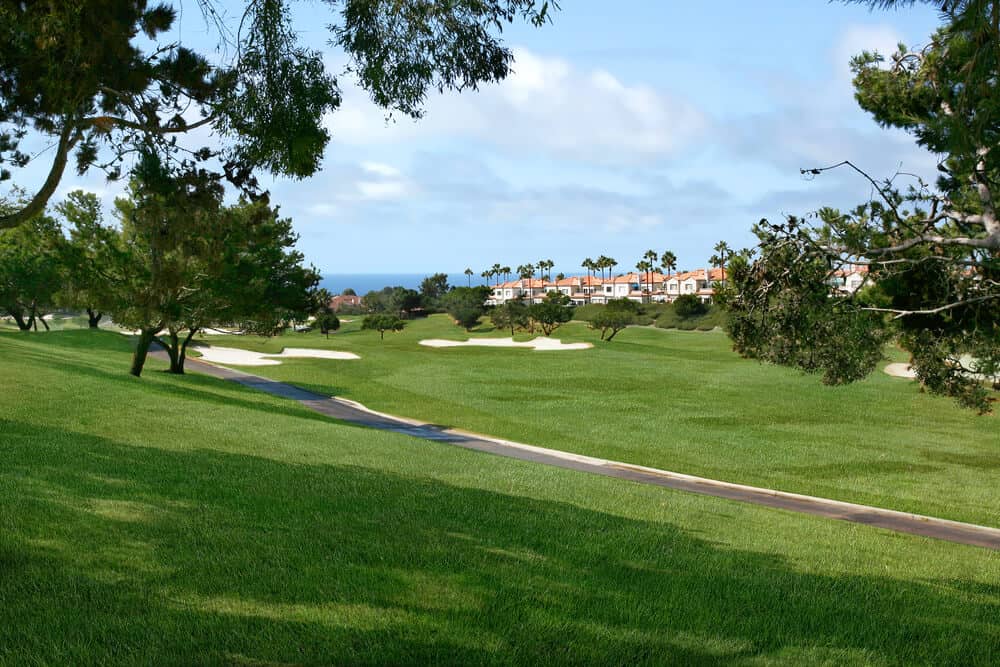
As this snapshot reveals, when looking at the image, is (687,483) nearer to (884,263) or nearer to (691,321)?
(884,263)

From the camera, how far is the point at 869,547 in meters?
10.9

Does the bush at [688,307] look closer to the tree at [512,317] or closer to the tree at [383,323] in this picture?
the tree at [512,317]

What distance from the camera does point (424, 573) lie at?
6848 mm

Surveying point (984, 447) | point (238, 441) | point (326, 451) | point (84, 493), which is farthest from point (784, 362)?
point (984, 447)

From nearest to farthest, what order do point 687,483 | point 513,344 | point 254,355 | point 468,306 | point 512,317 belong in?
point 687,483 < point 254,355 < point 513,344 < point 512,317 < point 468,306

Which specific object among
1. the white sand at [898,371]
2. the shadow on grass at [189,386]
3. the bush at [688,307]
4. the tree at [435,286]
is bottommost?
the shadow on grass at [189,386]

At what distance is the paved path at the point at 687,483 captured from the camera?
1419 cm

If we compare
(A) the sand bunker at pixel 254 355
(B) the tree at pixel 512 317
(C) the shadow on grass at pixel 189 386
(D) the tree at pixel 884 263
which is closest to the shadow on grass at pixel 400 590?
(D) the tree at pixel 884 263

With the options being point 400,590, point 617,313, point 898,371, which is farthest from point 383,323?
point 400,590

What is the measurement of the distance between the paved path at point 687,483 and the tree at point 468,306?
5980cm

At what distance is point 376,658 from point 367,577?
152 centimetres

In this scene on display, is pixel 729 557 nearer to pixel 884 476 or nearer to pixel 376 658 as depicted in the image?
pixel 376 658

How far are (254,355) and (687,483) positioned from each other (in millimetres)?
36912

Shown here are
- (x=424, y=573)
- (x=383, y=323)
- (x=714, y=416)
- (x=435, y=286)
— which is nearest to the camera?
(x=424, y=573)
